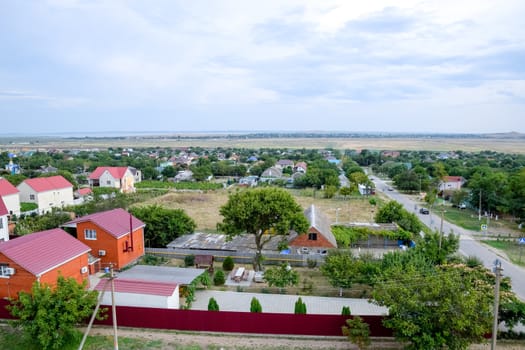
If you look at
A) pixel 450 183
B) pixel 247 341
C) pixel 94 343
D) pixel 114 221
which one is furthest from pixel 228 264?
pixel 450 183

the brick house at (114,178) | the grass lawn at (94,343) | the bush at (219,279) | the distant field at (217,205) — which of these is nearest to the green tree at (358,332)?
the grass lawn at (94,343)

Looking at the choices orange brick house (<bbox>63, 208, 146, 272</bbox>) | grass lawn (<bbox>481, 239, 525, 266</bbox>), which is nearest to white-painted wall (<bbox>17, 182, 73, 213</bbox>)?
orange brick house (<bbox>63, 208, 146, 272</bbox>)

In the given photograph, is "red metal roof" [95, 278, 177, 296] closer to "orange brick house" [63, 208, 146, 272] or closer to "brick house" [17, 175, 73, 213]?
"orange brick house" [63, 208, 146, 272]

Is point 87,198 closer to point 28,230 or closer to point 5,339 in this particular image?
point 28,230

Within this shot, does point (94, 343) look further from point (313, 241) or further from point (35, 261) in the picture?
point (313, 241)

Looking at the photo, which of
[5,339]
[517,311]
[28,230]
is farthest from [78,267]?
[517,311]

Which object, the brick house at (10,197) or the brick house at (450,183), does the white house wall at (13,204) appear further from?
the brick house at (450,183)
